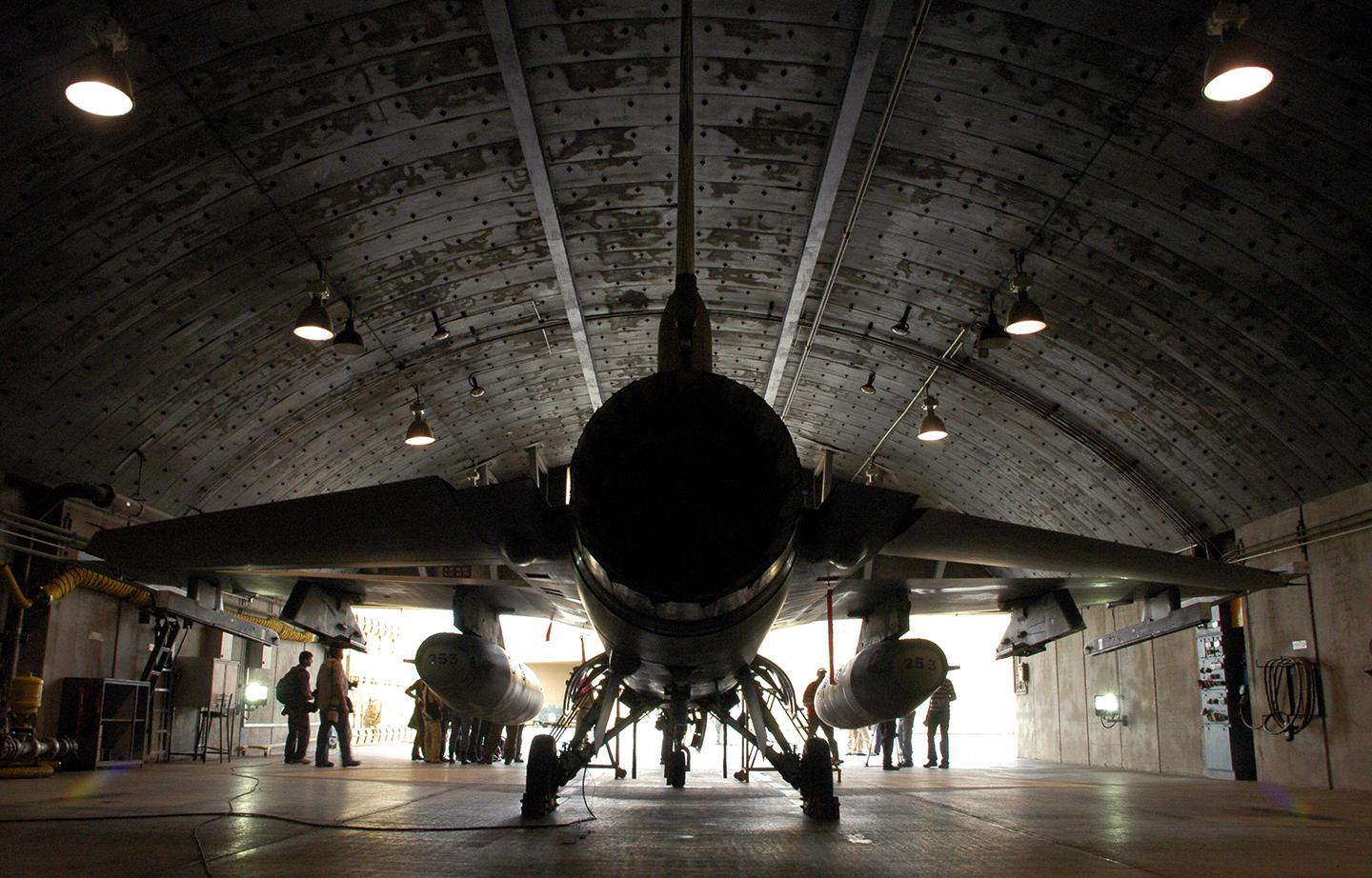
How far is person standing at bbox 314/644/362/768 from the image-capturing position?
554 inches

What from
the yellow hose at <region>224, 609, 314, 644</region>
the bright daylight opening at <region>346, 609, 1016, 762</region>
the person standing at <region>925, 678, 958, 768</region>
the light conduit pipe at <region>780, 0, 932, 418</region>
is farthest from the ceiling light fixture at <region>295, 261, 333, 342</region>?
the bright daylight opening at <region>346, 609, 1016, 762</region>

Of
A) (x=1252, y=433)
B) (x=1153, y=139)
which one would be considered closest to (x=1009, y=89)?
(x=1153, y=139)

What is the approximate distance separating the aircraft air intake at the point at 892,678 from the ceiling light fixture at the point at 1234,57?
14.5 ft

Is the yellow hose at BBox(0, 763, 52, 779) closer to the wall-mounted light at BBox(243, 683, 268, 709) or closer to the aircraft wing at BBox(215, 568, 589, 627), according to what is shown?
the aircraft wing at BBox(215, 568, 589, 627)

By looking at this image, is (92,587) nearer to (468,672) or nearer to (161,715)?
(161,715)

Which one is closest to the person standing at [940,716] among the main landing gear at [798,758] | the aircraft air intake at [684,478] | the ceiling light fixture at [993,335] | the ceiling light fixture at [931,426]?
the ceiling light fixture at [931,426]

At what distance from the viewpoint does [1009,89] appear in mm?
8461

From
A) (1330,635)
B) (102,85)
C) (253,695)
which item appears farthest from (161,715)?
(1330,635)

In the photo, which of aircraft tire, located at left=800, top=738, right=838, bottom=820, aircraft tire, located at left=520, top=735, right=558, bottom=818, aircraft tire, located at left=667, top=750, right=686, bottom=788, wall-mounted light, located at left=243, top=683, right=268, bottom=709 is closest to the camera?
aircraft tire, located at left=520, top=735, right=558, bottom=818

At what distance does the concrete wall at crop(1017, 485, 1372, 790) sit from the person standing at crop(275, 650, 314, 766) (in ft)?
43.7

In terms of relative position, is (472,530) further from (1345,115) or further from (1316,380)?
(1316,380)

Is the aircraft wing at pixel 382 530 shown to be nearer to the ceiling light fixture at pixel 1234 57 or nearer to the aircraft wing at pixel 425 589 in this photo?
the aircraft wing at pixel 425 589

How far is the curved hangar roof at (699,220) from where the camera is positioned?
25.7ft

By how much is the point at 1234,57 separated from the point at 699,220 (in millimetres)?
6101
